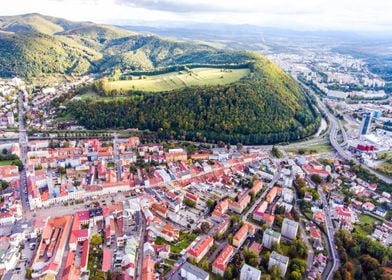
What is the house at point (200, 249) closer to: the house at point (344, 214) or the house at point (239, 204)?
the house at point (239, 204)

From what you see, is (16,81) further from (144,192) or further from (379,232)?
(379,232)

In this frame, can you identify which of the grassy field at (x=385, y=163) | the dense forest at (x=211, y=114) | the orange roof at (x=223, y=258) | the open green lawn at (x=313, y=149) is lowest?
the orange roof at (x=223, y=258)

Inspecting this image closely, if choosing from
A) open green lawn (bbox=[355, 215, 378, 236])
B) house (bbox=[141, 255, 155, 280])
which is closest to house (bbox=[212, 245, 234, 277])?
house (bbox=[141, 255, 155, 280])

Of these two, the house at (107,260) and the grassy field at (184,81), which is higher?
the grassy field at (184,81)

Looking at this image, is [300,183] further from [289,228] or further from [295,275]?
[295,275]

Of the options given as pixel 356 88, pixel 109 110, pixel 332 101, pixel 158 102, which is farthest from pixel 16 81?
pixel 356 88

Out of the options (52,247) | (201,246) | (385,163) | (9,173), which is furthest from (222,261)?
(385,163)

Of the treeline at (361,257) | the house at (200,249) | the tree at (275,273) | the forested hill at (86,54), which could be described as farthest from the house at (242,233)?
the forested hill at (86,54)
